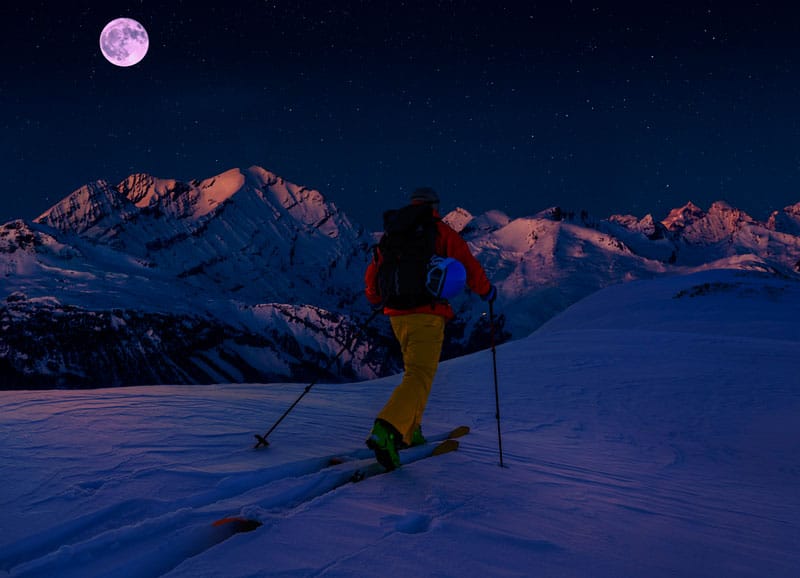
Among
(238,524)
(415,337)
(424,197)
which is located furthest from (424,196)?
(238,524)

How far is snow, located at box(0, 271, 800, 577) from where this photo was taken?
325 cm

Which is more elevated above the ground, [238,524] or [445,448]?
[238,524]

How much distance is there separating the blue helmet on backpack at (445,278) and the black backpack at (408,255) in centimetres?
7

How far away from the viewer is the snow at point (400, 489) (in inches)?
128

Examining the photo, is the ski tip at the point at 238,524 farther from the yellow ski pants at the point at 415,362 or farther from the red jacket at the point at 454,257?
the red jacket at the point at 454,257

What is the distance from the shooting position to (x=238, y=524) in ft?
11.5

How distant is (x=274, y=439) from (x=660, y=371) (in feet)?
33.3

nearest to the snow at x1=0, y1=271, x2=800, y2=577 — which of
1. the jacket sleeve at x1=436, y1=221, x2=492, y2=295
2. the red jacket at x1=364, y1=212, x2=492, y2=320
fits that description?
the red jacket at x1=364, y1=212, x2=492, y2=320

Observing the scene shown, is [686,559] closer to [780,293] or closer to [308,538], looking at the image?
[308,538]

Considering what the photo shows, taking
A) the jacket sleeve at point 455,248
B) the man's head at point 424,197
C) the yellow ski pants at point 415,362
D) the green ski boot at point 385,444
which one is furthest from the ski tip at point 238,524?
the man's head at point 424,197

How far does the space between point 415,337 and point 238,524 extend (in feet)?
8.24

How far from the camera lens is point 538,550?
3.41 m

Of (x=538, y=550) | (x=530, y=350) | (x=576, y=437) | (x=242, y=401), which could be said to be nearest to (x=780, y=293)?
(x=530, y=350)

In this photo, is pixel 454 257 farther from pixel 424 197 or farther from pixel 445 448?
pixel 445 448
